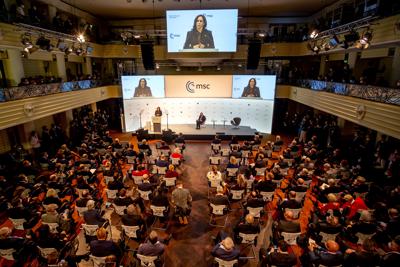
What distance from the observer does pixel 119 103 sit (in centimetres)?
1973

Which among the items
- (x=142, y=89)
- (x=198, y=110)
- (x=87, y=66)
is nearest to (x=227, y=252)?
(x=198, y=110)

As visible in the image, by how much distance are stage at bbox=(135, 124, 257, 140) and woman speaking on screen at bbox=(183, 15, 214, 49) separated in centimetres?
567

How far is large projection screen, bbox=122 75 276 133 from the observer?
17625 mm

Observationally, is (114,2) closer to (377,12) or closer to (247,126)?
(247,126)

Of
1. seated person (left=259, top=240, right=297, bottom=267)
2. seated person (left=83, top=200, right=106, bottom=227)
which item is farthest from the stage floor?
seated person (left=259, top=240, right=297, bottom=267)

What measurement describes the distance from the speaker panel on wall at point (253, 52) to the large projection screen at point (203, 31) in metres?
1.02

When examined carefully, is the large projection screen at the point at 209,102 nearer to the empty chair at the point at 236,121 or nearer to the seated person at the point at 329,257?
the empty chair at the point at 236,121

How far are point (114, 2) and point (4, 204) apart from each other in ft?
41.5

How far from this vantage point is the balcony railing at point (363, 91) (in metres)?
8.31

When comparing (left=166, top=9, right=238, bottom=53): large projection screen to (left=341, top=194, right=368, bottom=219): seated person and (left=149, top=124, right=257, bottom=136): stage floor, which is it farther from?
(left=341, top=194, right=368, bottom=219): seated person

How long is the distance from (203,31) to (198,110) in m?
6.03

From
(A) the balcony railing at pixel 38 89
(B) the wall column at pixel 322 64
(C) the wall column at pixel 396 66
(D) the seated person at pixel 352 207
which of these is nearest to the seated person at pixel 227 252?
(D) the seated person at pixel 352 207

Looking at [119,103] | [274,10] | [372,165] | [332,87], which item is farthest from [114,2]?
[372,165]

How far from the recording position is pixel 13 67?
1237 cm
